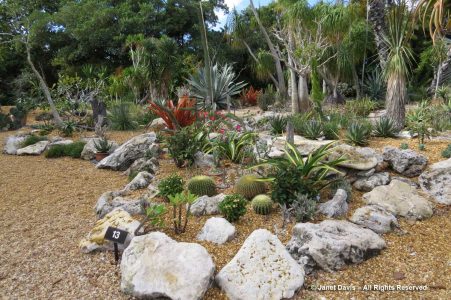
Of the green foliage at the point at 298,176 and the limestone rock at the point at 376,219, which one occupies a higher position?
the green foliage at the point at 298,176

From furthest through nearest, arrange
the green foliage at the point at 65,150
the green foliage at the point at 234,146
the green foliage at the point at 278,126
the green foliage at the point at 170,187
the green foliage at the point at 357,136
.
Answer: the green foliage at the point at 65,150
the green foliage at the point at 278,126
the green foliage at the point at 357,136
the green foliage at the point at 234,146
the green foliage at the point at 170,187

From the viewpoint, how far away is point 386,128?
6.48 meters

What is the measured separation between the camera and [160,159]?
603 centimetres

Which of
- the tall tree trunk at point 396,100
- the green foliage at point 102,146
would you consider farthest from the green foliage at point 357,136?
the green foliage at point 102,146

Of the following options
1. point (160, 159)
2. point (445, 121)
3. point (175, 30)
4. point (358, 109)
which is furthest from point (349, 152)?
point (175, 30)

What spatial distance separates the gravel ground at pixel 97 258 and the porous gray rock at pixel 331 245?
82 millimetres

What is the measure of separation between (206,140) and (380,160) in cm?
257

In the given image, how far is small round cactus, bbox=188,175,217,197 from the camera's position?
4203 mm

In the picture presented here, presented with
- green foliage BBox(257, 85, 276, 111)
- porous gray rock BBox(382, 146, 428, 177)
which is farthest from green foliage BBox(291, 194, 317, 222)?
green foliage BBox(257, 85, 276, 111)

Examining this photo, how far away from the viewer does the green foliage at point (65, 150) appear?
755 centimetres

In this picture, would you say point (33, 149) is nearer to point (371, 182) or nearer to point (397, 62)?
point (371, 182)

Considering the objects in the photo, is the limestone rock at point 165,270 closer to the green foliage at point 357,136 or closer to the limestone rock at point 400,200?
the limestone rock at point 400,200

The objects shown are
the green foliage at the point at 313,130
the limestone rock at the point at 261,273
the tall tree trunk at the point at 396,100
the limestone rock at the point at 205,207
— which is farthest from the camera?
the tall tree trunk at the point at 396,100

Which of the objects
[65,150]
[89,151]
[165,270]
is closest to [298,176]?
[165,270]
